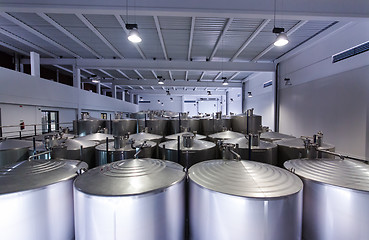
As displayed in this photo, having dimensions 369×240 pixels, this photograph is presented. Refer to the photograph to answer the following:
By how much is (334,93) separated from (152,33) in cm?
632

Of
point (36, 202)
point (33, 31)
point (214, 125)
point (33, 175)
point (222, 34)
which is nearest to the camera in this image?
point (36, 202)

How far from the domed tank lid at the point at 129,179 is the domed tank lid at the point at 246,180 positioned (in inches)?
9.9

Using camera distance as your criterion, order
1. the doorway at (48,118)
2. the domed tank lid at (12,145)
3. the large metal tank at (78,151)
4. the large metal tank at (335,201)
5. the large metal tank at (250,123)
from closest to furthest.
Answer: the large metal tank at (335,201)
the large metal tank at (78,151)
the domed tank lid at (12,145)
the large metal tank at (250,123)
the doorway at (48,118)

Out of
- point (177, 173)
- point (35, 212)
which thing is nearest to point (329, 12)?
point (177, 173)

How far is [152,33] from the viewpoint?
5746 mm

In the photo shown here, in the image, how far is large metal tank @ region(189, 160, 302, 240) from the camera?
4.15 feet

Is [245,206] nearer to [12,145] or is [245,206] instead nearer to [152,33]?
[12,145]

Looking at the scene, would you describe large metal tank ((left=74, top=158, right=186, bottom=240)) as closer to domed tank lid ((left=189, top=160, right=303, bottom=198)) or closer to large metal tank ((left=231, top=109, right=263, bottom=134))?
domed tank lid ((left=189, top=160, right=303, bottom=198))

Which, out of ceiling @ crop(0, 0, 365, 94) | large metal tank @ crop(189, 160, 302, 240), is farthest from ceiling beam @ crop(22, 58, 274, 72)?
large metal tank @ crop(189, 160, 302, 240)

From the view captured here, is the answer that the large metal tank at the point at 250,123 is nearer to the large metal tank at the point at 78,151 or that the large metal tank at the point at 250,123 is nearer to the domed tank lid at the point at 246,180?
the domed tank lid at the point at 246,180

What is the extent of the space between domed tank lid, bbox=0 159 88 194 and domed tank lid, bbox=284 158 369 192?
2373mm

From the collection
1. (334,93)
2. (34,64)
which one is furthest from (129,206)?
(34,64)

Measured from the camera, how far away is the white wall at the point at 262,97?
9468mm

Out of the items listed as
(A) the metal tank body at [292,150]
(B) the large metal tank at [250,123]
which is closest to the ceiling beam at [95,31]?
(B) the large metal tank at [250,123]
